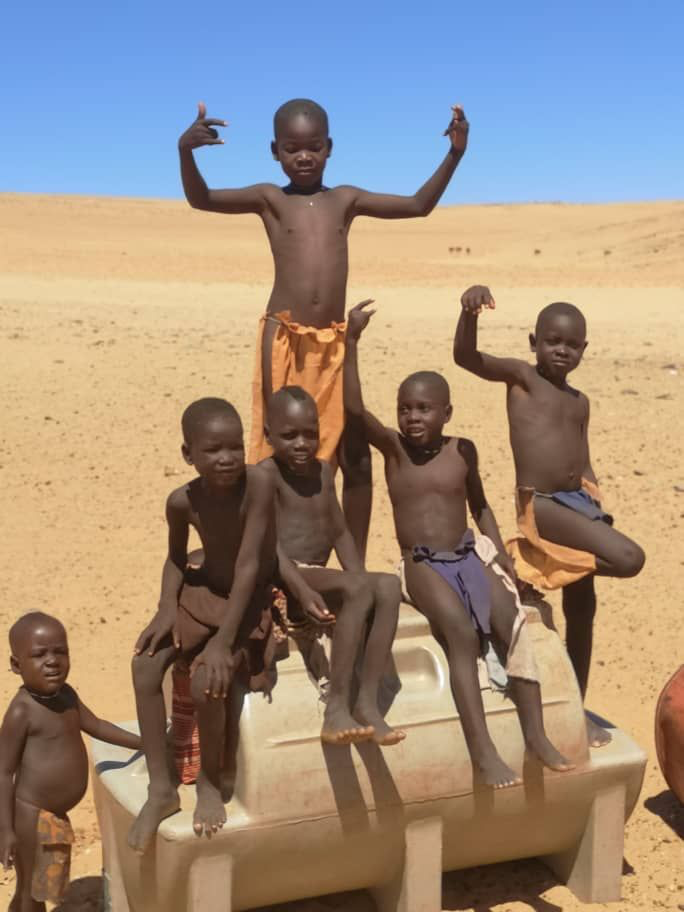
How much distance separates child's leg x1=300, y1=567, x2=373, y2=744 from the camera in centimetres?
379

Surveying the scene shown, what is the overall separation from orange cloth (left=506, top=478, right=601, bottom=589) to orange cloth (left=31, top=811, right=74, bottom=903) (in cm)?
192

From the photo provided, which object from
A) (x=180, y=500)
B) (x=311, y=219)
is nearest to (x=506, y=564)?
(x=180, y=500)

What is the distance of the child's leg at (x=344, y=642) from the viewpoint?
3.79 metres

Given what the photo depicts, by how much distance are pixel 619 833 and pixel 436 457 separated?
4.94ft

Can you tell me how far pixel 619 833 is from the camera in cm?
442

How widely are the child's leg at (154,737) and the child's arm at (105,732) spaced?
0.27m

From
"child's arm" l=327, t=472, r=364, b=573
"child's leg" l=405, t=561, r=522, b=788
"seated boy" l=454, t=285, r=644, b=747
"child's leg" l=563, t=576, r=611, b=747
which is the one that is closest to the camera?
"child's leg" l=405, t=561, r=522, b=788

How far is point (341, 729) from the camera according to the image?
378cm

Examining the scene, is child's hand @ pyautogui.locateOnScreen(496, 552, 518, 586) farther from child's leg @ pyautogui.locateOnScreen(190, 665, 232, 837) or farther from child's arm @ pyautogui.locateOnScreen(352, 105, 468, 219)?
child's arm @ pyautogui.locateOnScreen(352, 105, 468, 219)

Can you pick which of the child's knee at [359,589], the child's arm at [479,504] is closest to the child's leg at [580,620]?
the child's arm at [479,504]

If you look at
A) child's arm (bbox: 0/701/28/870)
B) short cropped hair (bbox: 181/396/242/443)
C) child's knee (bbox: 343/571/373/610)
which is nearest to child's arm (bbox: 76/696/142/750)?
child's arm (bbox: 0/701/28/870)

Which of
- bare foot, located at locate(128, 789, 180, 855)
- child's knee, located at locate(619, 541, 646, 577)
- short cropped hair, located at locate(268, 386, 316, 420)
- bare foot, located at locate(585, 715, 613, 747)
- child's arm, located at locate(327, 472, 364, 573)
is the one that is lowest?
bare foot, located at locate(128, 789, 180, 855)

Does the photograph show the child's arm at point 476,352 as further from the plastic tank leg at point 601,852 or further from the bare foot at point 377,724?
the plastic tank leg at point 601,852

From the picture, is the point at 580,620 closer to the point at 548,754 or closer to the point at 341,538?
the point at 548,754
